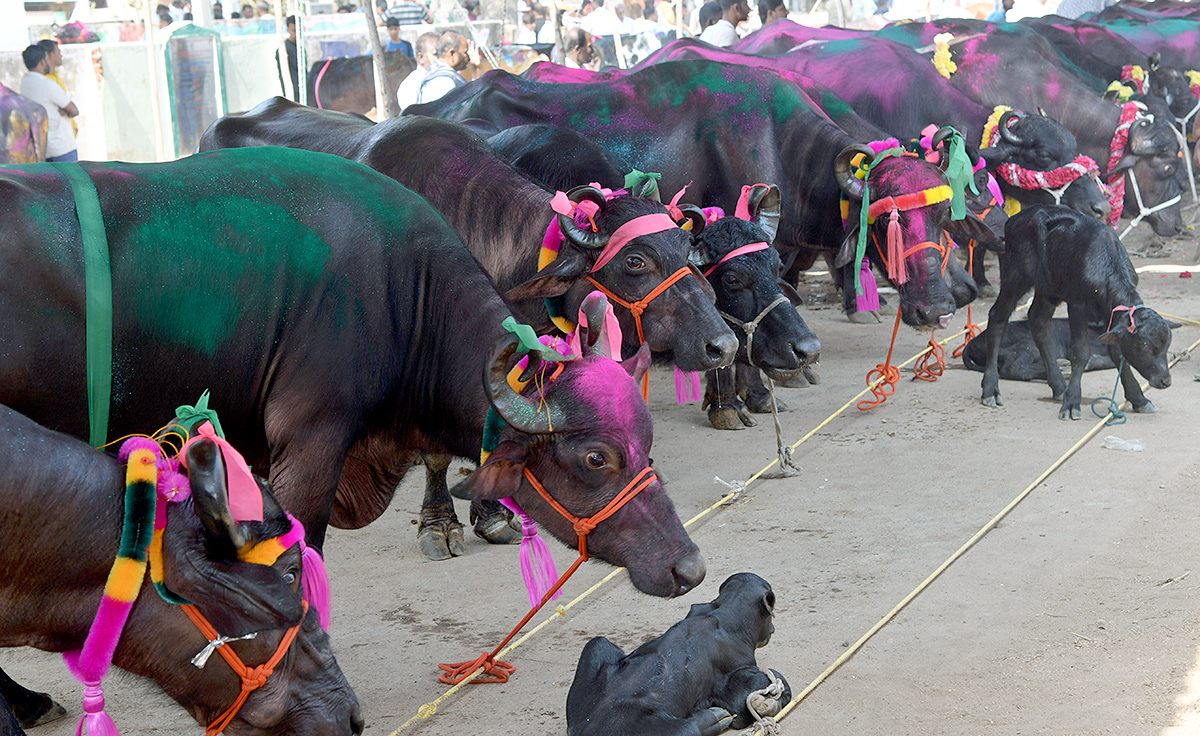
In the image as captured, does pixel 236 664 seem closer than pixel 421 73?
Yes

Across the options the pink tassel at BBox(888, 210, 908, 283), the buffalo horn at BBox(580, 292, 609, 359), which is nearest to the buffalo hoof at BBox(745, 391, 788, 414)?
the pink tassel at BBox(888, 210, 908, 283)

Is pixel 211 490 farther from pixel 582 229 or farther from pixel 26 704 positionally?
pixel 582 229

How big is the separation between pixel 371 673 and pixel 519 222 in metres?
2.06

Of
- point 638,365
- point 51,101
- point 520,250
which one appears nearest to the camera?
point 638,365

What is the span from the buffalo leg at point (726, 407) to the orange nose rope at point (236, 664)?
4606mm

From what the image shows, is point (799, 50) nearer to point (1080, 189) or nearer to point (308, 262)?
point (1080, 189)

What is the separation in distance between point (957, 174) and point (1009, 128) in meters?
1.93

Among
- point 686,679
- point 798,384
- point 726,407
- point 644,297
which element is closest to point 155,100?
point 798,384

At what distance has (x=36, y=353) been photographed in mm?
2992

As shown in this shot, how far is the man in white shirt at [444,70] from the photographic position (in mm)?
9469

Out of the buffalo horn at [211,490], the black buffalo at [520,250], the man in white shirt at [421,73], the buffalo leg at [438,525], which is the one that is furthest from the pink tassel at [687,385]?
the man in white shirt at [421,73]

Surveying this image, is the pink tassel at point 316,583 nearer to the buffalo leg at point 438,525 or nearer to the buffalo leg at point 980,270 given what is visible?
the buffalo leg at point 438,525

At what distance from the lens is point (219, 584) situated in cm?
208

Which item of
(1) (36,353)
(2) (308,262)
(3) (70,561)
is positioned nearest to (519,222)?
(2) (308,262)
